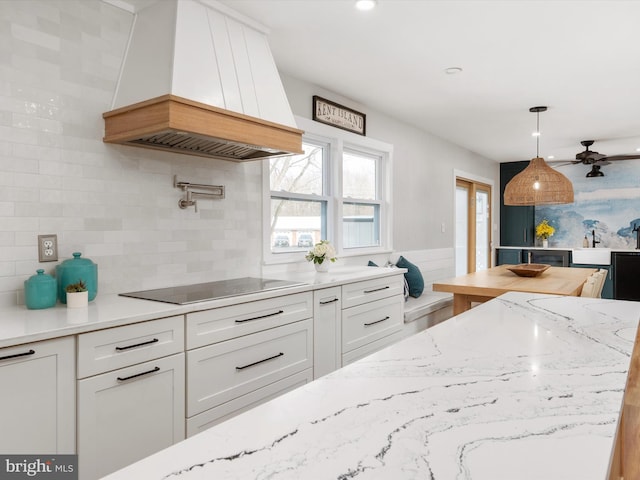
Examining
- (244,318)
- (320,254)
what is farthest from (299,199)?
(244,318)

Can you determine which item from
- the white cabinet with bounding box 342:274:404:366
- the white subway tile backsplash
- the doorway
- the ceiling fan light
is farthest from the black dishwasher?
the white subway tile backsplash

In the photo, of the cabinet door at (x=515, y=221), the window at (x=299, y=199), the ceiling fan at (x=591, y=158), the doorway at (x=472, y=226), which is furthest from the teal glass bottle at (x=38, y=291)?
the cabinet door at (x=515, y=221)

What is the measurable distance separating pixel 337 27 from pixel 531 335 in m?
2.13

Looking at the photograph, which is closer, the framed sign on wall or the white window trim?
the white window trim

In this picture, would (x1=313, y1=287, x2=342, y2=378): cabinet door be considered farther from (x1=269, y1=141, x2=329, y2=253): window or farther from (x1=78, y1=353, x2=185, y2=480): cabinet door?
(x1=78, y1=353, x2=185, y2=480): cabinet door

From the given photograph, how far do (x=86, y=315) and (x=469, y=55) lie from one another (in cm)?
284

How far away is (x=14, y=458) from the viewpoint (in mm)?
1516

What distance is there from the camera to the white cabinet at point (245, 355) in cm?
209

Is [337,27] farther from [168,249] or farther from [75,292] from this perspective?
[75,292]

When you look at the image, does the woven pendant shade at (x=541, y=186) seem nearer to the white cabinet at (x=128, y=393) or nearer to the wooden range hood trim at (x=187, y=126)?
the wooden range hood trim at (x=187, y=126)

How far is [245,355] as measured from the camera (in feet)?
7.62

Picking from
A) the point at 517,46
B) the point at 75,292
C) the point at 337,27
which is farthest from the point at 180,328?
the point at 517,46

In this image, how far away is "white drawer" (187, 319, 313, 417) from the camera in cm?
209

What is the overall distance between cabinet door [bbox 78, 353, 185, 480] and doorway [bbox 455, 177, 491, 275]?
540 cm
